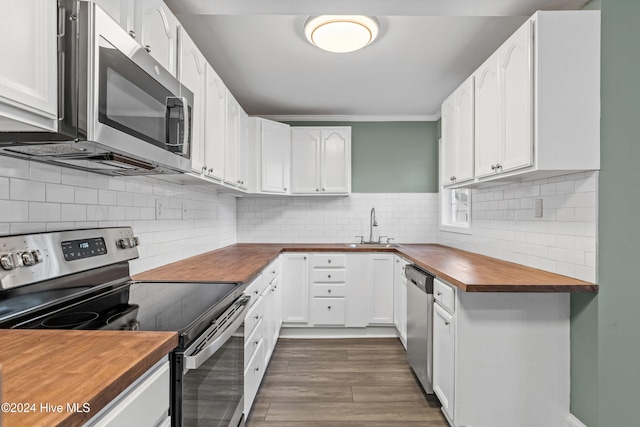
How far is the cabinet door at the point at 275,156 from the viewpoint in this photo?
360cm

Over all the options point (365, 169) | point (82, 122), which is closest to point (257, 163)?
point (365, 169)

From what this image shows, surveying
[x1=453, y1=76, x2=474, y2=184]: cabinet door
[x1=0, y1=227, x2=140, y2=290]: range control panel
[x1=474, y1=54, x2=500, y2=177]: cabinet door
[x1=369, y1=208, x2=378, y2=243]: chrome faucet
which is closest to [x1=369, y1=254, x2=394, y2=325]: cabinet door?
[x1=369, y1=208, x2=378, y2=243]: chrome faucet

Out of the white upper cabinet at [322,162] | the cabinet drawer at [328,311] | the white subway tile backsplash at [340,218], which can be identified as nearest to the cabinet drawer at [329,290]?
the cabinet drawer at [328,311]

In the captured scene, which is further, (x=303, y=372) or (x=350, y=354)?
(x=350, y=354)

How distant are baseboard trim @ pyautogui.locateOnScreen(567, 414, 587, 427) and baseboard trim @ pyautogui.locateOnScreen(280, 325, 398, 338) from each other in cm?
177

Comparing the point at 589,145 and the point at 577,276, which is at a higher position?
the point at 589,145

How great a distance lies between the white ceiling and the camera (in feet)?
6.16

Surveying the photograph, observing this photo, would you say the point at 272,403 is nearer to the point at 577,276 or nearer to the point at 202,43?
the point at 577,276

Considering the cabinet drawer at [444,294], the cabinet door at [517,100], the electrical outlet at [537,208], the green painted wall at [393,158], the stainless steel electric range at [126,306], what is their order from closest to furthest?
the stainless steel electric range at [126,306]
the cabinet door at [517,100]
the cabinet drawer at [444,294]
the electrical outlet at [537,208]
the green painted wall at [393,158]

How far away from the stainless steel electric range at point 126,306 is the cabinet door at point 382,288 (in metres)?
1.97

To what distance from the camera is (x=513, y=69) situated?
1927mm

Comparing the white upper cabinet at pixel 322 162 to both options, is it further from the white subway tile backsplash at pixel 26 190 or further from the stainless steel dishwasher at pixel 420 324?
the white subway tile backsplash at pixel 26 190

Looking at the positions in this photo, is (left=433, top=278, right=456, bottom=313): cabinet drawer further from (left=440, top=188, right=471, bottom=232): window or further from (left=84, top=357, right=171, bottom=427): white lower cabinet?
(left=84, top=357, right=171, bottom=427): white lower cabinet

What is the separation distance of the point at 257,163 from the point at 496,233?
230 centimetres
